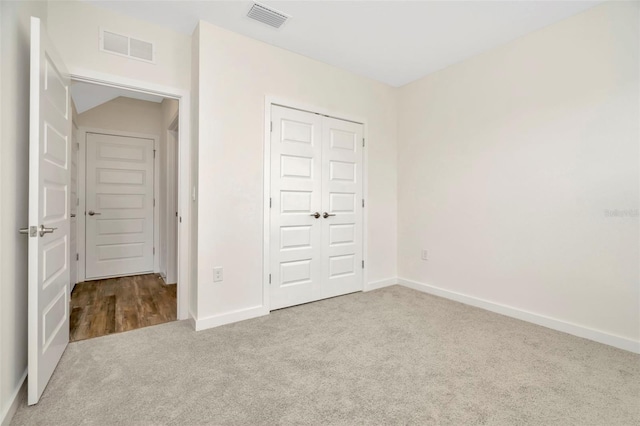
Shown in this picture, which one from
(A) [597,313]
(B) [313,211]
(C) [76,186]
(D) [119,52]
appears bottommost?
(A) [597,313]

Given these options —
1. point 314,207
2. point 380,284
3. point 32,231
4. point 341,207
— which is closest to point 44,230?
point 32,231

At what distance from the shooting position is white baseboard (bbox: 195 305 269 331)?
8.42ft

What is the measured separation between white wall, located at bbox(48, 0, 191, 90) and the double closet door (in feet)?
3.17

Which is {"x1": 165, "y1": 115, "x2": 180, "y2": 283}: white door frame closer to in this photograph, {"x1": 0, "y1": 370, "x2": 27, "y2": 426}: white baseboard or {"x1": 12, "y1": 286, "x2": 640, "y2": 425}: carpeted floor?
{"x1": 12, "y1": 286, "x2": 640, "y2": 425}: carpeted floor

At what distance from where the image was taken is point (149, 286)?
3.96 metres

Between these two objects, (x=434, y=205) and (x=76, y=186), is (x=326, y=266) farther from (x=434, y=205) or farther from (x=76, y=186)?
(x=76, y=186)

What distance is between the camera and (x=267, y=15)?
98.4 inches

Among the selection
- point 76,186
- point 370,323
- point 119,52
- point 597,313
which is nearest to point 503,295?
point 597,313

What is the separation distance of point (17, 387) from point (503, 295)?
371cm

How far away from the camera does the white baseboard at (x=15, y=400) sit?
142 cm

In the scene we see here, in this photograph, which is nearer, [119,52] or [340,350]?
[340,350]

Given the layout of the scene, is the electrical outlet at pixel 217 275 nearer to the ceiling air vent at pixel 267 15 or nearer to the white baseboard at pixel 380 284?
the white baseboard at pixel 380 284

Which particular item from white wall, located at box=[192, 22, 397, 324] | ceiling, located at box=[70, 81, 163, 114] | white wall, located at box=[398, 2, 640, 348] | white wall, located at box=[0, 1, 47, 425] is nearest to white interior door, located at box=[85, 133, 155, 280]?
ceiling, located at box=[70, 81, 163, 114]

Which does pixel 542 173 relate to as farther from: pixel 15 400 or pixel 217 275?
pixel 15 400
